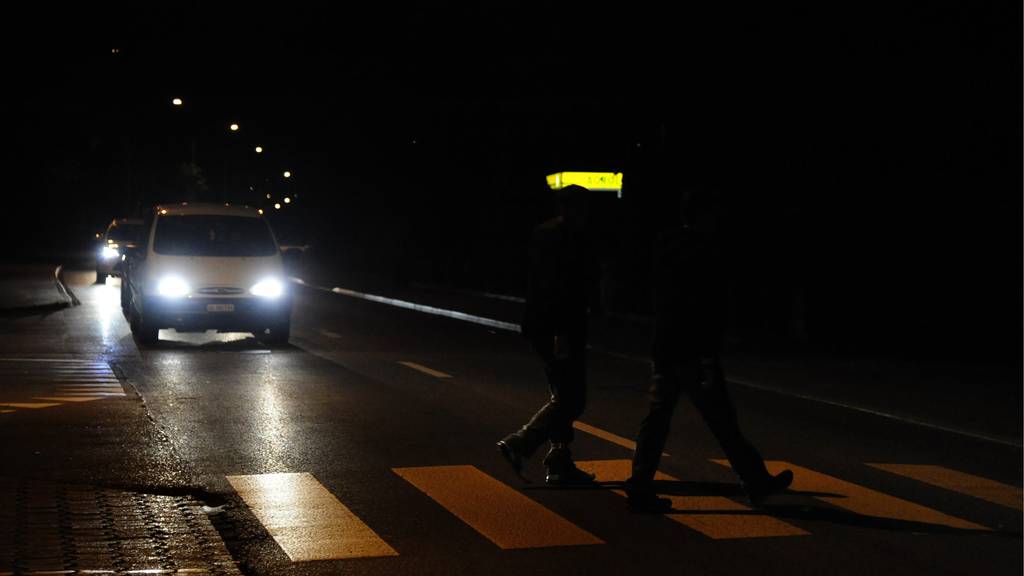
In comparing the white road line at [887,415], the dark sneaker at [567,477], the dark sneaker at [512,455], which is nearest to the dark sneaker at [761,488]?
the dark sneaker at [567,477]

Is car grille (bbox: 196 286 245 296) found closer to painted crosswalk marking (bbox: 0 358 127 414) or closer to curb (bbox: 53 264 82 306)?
painted crosswalk marking (bbox: 0 358 127 414)

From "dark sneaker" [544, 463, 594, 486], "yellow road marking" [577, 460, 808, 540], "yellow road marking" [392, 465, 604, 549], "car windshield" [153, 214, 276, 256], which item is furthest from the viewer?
"car windshield" [153, 214, 276, 256]

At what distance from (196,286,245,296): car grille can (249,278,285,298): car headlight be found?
0.62ft

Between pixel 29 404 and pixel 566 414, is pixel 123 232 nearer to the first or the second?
pixel 29 404

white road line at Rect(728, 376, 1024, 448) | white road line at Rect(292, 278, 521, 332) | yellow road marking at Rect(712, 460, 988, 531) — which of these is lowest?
white road line at Rect(292, 278, 521, 332)

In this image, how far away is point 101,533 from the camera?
7539 millimetres

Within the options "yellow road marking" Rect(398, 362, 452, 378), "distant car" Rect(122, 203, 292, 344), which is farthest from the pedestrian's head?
"distant car" Rect(122, 203, 292, 344)

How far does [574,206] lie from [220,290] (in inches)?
485

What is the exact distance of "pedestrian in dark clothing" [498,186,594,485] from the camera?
885cm

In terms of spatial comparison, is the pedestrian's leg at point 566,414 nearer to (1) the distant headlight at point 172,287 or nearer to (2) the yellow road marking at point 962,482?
(2) the yellow road marking at point 962,482

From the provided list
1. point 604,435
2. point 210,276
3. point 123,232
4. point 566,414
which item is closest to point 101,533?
point 566,414

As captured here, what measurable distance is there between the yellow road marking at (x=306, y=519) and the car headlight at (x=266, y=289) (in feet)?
36.6

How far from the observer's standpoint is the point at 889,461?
35.7 feet

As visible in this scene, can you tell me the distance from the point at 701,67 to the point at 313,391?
12.1m
